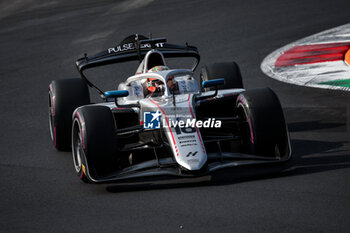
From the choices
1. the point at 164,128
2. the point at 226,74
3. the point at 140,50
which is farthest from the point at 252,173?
the point at 140,50

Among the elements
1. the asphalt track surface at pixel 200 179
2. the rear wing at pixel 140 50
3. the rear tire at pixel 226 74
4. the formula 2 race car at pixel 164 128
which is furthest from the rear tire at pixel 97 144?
the rear tire at pixel 226 74

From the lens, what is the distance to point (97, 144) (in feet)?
23.7

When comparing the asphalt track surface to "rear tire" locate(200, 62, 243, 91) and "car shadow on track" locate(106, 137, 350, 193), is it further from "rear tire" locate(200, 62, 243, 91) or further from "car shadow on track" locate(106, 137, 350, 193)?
"rear tire" locate(200, 62, 243, 91)

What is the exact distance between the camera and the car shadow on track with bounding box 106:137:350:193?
7102 mm

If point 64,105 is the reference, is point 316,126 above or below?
below

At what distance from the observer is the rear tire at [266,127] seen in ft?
24.4

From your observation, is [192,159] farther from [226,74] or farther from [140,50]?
[140,50]

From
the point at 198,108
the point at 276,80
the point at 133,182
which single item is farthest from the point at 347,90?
the point at 133,182

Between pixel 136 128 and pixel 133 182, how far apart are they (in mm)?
775

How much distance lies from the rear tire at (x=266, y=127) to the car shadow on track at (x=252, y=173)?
192 mm

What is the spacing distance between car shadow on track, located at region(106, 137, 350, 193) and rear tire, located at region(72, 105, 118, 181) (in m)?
0.24

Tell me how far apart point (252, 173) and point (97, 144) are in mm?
1649

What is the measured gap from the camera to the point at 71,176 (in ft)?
25.8

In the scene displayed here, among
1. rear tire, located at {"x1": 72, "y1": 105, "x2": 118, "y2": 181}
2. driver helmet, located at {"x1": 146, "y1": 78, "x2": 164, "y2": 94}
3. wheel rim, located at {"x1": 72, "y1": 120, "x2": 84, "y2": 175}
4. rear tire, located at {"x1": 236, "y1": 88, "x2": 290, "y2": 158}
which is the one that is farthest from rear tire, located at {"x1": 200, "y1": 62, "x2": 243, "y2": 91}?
rear tire, located at {"x1": 72, "y1": 105, "x2": 118, "y2": 181}
